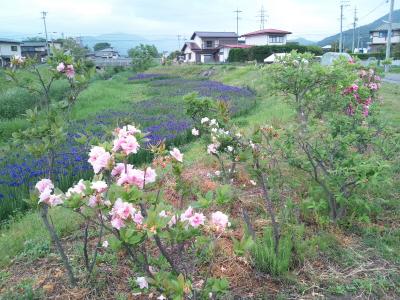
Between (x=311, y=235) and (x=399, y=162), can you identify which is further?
Answer: (x=399, y=162)

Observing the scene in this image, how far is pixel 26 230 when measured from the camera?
3988 mm

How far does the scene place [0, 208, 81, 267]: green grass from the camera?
3584 millimetres

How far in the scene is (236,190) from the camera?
4.64m

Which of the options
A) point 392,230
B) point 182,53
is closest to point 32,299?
point 392,230

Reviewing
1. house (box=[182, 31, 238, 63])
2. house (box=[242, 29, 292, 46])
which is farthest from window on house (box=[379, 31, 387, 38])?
house (box=[182, 31, 238, 63])

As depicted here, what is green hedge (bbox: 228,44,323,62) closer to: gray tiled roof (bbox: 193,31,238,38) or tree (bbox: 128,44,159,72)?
tree (bbox: 128,44,159,72)

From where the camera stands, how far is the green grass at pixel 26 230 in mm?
3584

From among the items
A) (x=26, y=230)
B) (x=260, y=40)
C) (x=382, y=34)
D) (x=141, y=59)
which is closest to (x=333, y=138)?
(x=26, y=230)

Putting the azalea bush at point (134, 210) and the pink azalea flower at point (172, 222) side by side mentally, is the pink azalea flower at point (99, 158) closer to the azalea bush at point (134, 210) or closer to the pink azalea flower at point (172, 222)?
the azalea bush at point (134, 210)

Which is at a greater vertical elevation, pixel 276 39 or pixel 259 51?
pixel 276 39

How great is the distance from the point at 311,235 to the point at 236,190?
1318 mm

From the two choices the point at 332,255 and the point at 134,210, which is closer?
the point at 134,210

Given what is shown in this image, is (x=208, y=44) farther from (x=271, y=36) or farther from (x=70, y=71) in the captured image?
(x=70, y=71)

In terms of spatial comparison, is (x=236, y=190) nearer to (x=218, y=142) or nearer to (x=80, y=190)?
(x=218, y=142)
